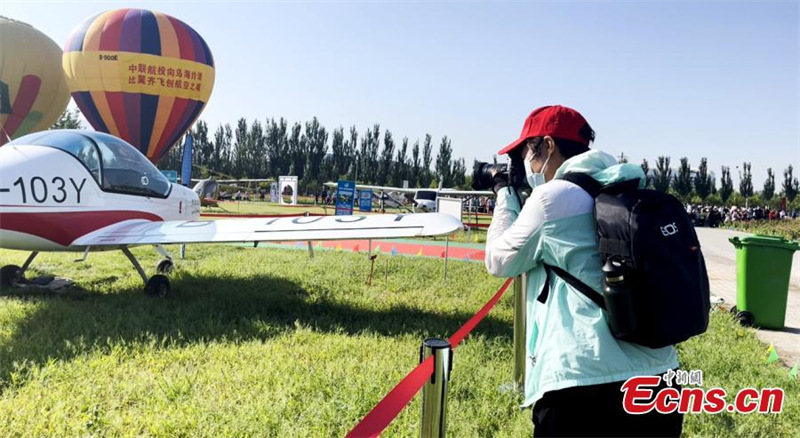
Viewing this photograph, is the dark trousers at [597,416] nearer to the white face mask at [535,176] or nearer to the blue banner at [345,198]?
the white face mask at [535,176]

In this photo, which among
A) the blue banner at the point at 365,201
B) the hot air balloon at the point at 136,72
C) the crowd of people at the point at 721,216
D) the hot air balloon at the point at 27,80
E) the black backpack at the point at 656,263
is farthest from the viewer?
the crowd of people at the point at 721,216

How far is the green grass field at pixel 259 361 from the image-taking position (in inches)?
113

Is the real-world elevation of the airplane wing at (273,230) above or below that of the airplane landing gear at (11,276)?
above

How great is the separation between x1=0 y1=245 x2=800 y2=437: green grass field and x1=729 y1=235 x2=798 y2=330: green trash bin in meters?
0.53

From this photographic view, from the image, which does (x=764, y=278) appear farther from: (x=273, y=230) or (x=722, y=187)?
(x=722, y=187)

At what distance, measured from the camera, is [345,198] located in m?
15.6

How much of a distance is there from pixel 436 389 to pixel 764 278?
19.5 ft

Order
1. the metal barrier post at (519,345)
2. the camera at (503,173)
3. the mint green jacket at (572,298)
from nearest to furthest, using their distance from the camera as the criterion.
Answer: the mint green jacket at (572,298) → the camera at (503,173) → the metal barrier post at (519,345)

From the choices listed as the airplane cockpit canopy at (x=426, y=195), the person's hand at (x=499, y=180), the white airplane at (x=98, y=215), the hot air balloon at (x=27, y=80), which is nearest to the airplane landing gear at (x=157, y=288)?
the white airplane at (x=98, y=215)

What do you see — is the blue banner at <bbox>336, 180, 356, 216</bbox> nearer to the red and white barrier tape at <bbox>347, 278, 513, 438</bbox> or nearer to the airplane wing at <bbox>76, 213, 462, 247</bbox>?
the airplane wing at <bbox>76, 213, 462, 247</bbox>

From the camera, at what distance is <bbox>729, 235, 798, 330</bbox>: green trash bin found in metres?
5.74

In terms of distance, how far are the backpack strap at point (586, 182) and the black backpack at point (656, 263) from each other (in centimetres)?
11

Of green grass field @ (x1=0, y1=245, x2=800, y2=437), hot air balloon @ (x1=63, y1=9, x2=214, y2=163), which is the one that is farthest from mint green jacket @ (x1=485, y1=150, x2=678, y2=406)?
hot air balloon @ (x1=63, y1=9, x2=214, y2=163)

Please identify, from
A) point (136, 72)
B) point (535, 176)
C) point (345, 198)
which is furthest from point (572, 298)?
point (136, 72)
